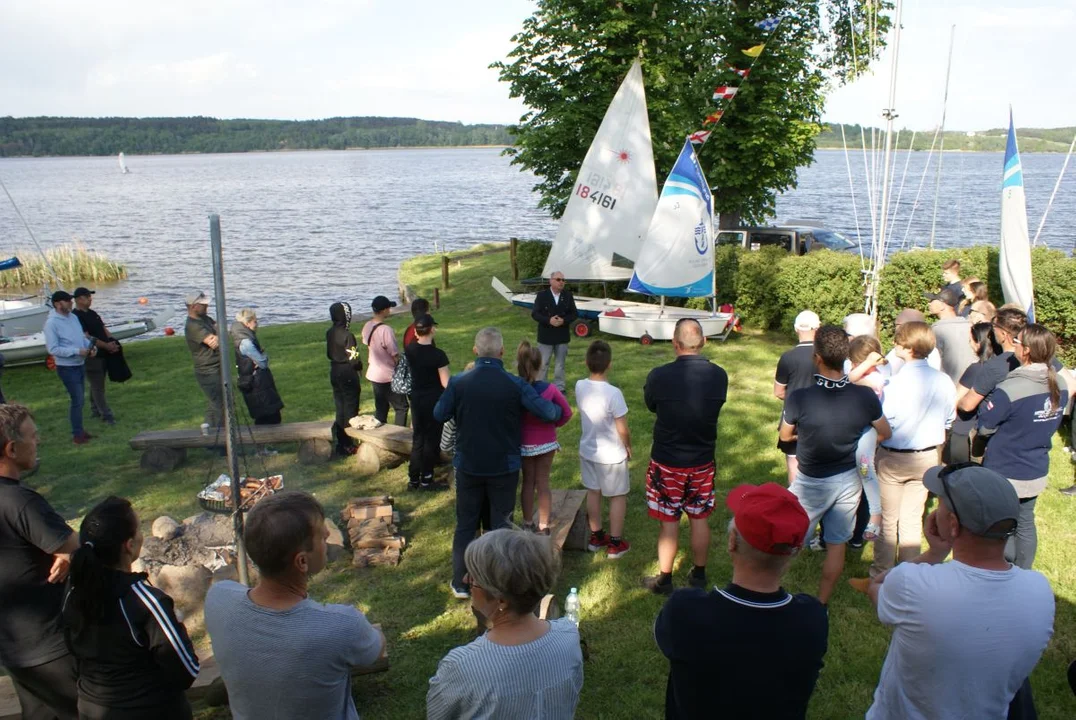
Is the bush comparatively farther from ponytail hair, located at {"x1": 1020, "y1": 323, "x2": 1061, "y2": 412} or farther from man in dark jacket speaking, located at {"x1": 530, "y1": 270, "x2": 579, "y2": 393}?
ponytail hair, located at {"x1": 1020, "y1": 323, "x2": 1061, "y2": 412}

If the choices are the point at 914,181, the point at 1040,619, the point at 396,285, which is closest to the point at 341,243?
the point at 396,285

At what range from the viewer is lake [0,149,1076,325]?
29.1 metres

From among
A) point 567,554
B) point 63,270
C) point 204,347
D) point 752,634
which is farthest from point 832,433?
point 63,270

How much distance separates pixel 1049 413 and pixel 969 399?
1073mm

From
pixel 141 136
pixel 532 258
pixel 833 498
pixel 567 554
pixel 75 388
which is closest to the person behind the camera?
pixel 833 498

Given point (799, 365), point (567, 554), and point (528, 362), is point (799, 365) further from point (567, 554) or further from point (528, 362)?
point (567, 554)

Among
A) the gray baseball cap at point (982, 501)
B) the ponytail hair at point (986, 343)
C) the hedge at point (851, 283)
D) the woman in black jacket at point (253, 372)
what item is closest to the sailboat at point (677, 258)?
the hedge at point (851, 283)

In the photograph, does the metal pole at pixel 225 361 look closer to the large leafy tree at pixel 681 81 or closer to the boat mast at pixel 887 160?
the boat mast at pixel 887 160

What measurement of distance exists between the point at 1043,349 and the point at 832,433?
1398mm

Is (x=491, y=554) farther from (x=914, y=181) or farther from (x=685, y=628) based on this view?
(x=914, y=181)

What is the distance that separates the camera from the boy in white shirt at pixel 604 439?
5.50 metres

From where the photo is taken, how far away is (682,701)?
8.11 feet

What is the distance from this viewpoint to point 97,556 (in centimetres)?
283

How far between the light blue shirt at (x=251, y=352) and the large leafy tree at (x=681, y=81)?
1108 centimetres
